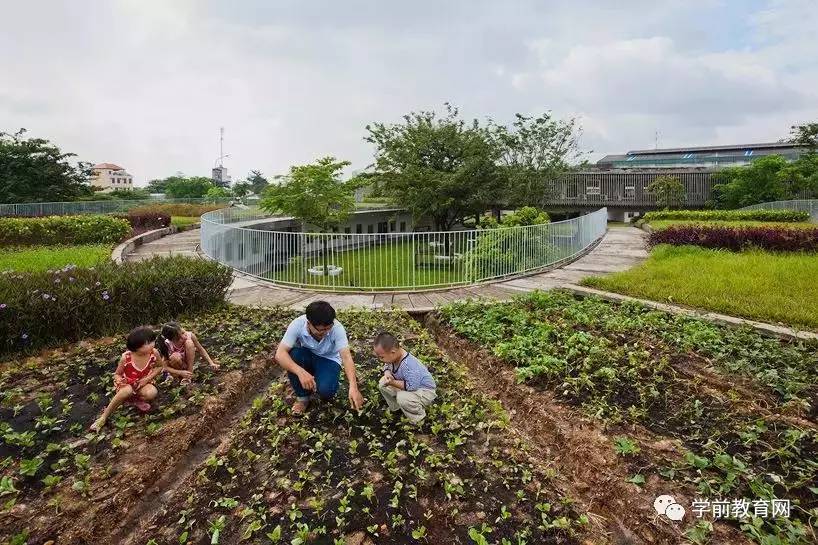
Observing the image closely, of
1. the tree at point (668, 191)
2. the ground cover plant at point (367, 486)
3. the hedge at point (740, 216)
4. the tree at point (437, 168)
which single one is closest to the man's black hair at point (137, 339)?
the ground cover plant at point (367, 486)

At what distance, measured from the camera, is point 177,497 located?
10.1 feet

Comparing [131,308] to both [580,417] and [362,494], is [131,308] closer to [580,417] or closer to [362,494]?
[362,494]

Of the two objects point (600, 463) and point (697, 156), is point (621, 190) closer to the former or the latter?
point (600, 463)

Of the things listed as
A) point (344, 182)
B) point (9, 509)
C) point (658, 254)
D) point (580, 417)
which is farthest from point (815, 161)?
point (9, 509)

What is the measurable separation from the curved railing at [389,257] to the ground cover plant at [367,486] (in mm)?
5127

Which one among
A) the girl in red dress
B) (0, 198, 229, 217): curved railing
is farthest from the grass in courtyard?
(0, 198, 229, 217): curved railing

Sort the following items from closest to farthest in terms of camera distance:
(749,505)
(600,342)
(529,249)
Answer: (749,505) < (600,342) < (529,249)

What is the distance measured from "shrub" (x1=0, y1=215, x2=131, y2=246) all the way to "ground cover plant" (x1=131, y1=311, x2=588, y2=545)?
637 inches

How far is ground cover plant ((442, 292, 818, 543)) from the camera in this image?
2.93 metres

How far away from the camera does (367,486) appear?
3.01 meters

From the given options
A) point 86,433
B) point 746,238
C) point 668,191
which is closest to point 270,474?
point 86,433

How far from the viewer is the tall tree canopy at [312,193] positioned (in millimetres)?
12367

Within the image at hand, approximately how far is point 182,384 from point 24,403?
4.17 ft

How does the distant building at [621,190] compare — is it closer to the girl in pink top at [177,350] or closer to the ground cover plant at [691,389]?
the ground cover plant at [691,389]
